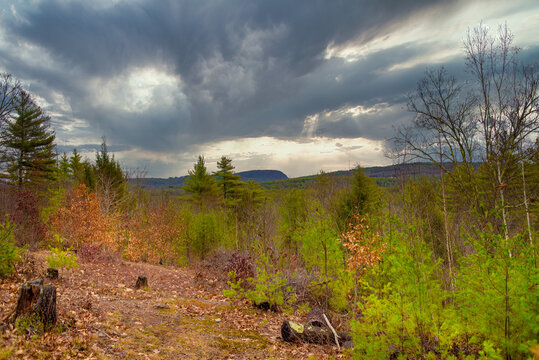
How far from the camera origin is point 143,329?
19.9 ft

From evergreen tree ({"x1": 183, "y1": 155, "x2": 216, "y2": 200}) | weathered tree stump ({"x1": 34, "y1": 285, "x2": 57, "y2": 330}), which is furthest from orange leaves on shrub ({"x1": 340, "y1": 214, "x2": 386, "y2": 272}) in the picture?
evergreen tree ({"x1": 183, "y1": 155, "x2": 216, "y2": 200})

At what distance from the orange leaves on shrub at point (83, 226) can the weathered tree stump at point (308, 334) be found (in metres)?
12.2

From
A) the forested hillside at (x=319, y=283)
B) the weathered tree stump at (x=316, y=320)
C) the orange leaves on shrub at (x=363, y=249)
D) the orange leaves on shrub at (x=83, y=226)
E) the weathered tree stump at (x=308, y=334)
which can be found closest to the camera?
the forested hillside at (x=319, y=283)

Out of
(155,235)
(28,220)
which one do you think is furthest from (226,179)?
(28,220)

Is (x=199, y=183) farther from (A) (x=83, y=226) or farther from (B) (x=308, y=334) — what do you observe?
(B) (x=308, y=334)

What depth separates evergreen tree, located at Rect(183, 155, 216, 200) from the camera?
1206 inches

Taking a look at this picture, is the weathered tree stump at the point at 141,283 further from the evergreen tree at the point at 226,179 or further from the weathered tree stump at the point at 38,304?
the evergreen tree at the point at 226,179

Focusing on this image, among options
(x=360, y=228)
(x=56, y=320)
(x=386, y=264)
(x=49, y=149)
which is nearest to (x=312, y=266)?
(x=360, y=228)

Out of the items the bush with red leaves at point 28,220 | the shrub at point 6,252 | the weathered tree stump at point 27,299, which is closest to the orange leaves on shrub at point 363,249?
the weathered tree stump at point 27,299

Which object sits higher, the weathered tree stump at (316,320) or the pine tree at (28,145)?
the pine tree at (28,145)

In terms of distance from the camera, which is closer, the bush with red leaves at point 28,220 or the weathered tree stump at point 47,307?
the weathered tree stump at point 47,307

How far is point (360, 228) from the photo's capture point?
25.5 ft

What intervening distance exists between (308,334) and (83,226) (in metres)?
14.2

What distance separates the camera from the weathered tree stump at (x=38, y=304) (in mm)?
4660
